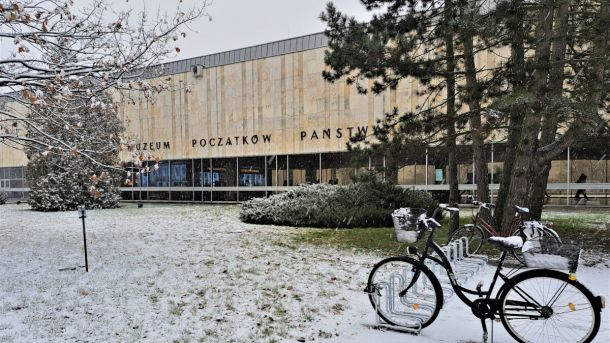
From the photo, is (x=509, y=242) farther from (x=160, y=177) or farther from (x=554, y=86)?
(x=160, y=177)

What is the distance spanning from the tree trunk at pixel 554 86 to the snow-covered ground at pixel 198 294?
250cm

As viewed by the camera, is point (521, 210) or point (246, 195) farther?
point (246, 195)

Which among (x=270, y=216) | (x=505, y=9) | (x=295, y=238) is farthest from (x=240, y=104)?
(x=505, y=9)

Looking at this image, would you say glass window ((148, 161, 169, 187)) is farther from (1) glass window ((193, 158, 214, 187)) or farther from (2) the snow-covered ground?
(2) the snow-covered ground

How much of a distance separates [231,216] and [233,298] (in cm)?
1034

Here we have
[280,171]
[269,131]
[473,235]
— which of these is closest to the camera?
[473,235]

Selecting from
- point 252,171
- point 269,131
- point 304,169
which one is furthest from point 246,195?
point 304,169

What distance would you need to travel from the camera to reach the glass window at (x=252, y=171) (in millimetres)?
22719

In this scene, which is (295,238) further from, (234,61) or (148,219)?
(234,61)

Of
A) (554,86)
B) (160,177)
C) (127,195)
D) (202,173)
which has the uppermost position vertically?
(554,86)

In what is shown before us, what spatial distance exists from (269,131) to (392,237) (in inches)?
532

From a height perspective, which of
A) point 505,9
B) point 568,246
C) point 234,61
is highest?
point 234,61

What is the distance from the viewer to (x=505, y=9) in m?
6.79

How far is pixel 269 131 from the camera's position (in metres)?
22.5
